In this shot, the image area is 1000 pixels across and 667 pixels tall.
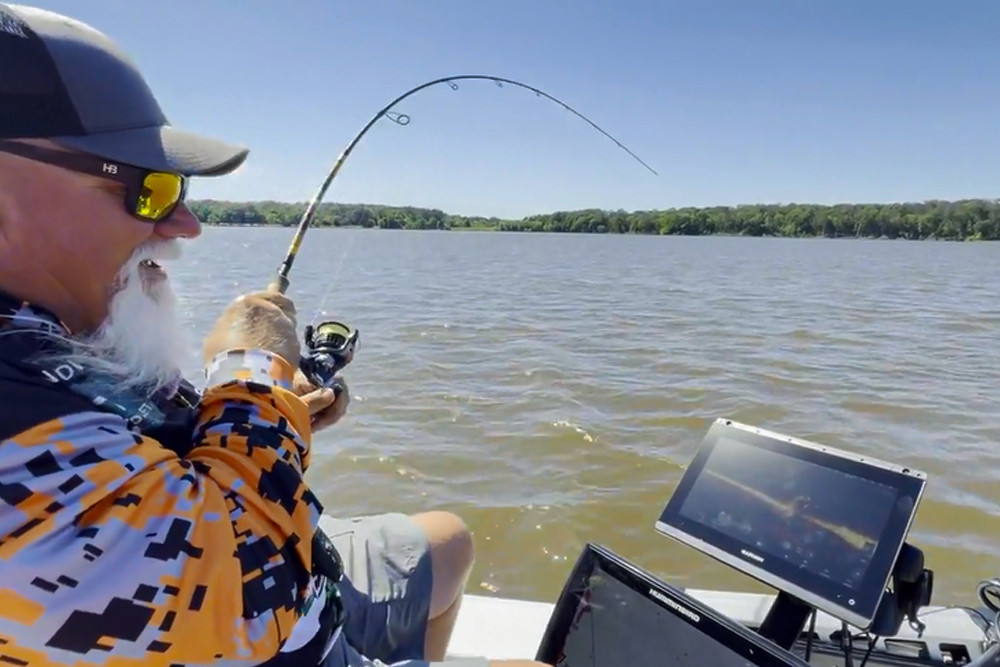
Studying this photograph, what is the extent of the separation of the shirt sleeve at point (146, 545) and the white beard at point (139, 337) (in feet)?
0.42

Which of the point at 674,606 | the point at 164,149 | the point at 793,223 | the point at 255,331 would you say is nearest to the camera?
the point at 164,149

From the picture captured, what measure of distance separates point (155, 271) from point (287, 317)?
0.32m

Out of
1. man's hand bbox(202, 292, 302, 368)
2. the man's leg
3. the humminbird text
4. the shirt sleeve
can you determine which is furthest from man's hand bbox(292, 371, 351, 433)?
the humminbird text

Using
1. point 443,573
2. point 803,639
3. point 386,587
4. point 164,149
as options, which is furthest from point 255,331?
point 803,639

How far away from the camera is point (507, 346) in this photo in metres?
8.93

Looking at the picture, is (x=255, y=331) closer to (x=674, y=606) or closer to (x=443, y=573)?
(x=443, y=573)

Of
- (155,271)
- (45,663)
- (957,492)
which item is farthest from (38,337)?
(957,492)

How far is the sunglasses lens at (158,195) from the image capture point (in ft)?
3.57

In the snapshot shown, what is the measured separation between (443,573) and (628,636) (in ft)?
1.87

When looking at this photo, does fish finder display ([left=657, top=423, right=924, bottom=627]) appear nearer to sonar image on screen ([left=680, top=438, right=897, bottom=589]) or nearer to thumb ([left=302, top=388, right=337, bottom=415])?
sonar image on screen ([left=680, top=438, right=897, bottom=589])

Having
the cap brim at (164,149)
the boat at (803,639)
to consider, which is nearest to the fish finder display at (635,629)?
the boat at (803,639)

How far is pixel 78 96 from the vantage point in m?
0.98

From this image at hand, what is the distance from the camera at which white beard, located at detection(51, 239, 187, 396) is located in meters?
1.05

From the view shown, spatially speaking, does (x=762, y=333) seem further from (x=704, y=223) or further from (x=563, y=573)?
(x=704, y=223)
